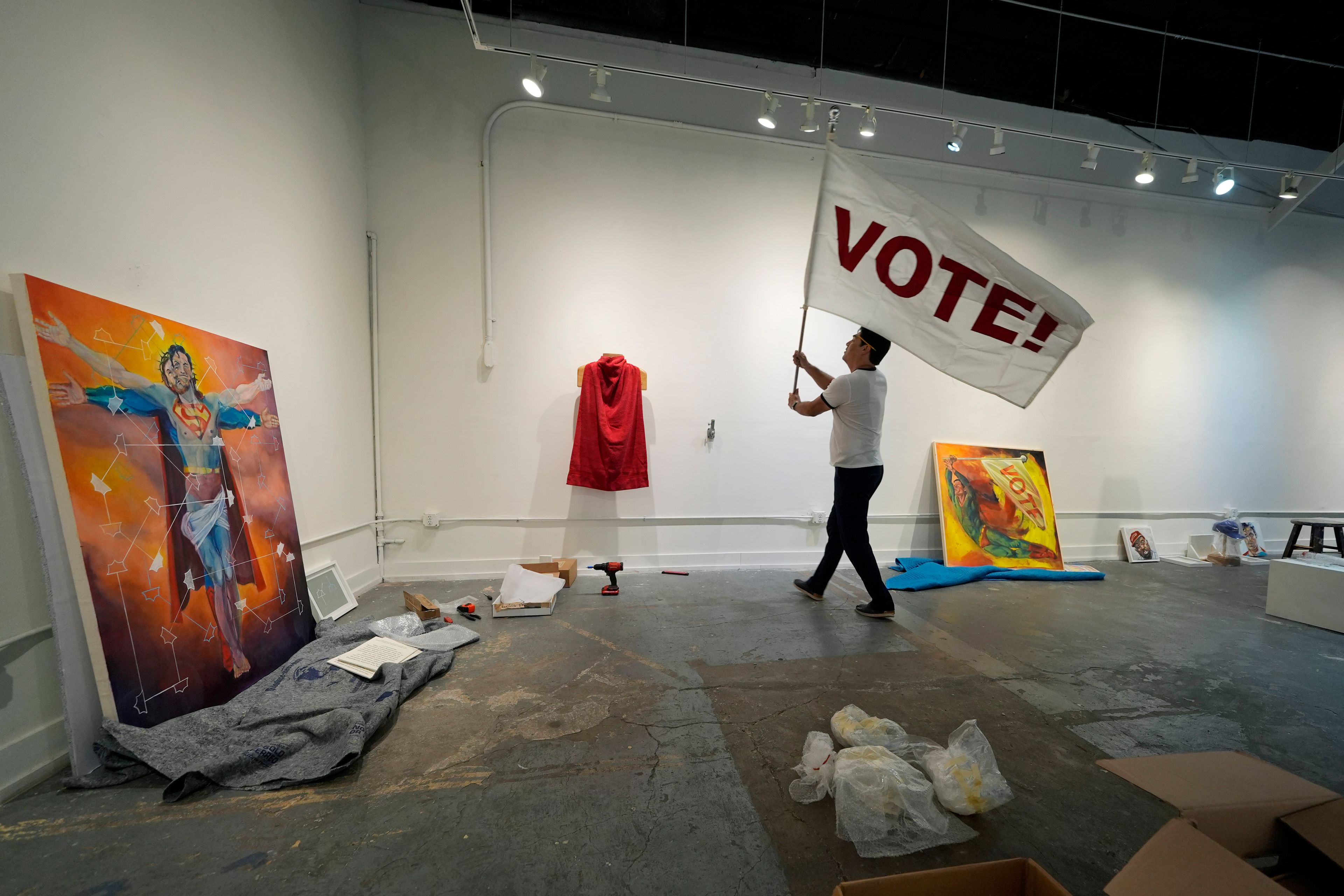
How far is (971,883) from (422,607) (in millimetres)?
2622

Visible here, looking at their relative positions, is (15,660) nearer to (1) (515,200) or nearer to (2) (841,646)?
(2) (841,646)

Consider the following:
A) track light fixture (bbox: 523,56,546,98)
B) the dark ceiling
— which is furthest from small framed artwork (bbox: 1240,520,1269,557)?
track light fixture (bbox: 523,56,546,98)

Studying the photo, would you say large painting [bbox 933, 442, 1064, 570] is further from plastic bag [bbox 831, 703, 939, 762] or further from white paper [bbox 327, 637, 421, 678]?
white paper [bbox 327, 637, 421, 678]

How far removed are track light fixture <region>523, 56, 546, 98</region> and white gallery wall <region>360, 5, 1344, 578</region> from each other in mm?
424

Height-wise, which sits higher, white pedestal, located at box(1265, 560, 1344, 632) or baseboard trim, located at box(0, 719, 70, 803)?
baseboard trim, located at box(0, 719, 70, 803)

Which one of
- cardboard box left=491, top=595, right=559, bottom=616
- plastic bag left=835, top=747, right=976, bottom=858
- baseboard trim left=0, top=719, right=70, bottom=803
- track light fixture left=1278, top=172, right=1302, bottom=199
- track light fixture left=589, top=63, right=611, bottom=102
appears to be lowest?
cardboard box left=491, top=595, right=559, bottom=616

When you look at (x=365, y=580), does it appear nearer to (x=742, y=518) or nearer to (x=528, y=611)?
(x=528, y=611)

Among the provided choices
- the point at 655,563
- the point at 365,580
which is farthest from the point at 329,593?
the point at 655,563

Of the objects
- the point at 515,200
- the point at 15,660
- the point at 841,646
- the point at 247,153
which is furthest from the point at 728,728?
the point at 515,200

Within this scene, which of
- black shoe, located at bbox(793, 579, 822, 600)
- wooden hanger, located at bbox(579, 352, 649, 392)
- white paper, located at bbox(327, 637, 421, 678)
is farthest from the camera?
wooden hanger, located at bbox(579, 352, 649, 392)

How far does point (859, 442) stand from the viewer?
284 centimetres

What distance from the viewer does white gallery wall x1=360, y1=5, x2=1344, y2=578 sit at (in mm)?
3457

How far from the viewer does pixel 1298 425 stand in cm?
505

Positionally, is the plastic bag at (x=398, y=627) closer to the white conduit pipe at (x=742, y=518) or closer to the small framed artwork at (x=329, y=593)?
the small framed artwork at (x=329, y=593)
